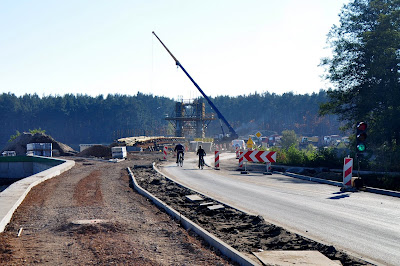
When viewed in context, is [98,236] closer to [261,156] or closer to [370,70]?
[261,156]

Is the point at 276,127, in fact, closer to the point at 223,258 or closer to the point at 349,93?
the point at 349,93

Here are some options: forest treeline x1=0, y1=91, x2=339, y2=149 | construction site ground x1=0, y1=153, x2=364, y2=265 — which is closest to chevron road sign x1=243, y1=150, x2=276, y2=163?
construction site ground x1=0, y1=153, x2=364, y2=265

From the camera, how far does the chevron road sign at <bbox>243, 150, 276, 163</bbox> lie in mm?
27078

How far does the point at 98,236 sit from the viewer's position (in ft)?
28.0

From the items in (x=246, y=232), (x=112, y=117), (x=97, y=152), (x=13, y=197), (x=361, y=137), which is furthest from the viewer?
(x=112, y=117)

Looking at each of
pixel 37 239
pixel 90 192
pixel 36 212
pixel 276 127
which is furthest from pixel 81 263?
pixel 276 127

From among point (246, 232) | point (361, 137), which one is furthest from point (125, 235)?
point (361, 137)

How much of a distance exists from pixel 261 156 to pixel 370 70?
1149 centimetres

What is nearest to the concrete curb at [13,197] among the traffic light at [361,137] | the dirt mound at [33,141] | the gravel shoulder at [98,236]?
the gravel shoulder at [98,236]

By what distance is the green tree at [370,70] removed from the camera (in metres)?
31.3

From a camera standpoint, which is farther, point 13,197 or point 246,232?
point 13,197

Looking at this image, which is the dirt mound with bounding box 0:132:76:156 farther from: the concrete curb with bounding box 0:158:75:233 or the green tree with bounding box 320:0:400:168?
the concrete curb with bounding box 0:158:75:233

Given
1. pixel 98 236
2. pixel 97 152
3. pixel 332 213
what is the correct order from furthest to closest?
pixel 97 152
pixel 332 213
pixel 98 236

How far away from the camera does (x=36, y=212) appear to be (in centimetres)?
1164
